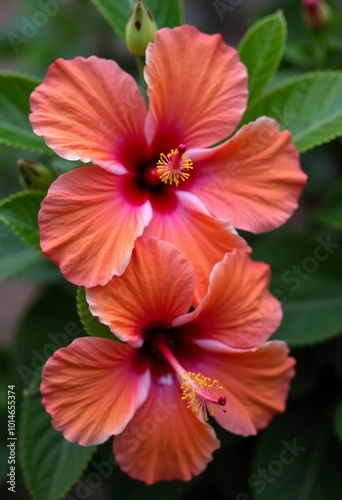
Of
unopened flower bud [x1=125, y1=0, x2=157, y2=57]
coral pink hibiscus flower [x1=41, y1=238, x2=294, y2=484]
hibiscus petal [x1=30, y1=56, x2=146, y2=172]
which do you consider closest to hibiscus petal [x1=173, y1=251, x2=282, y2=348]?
coral pink hibiscus flower [x1=41, y1=238, x2=294, y2=484]

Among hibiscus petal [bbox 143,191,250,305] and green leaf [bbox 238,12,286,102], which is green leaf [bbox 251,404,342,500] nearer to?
hibiscus petal [bbox 143,191,250,305]

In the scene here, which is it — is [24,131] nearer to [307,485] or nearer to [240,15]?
[307,485]

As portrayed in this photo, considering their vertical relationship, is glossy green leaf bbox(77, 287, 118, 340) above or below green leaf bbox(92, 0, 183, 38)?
below
